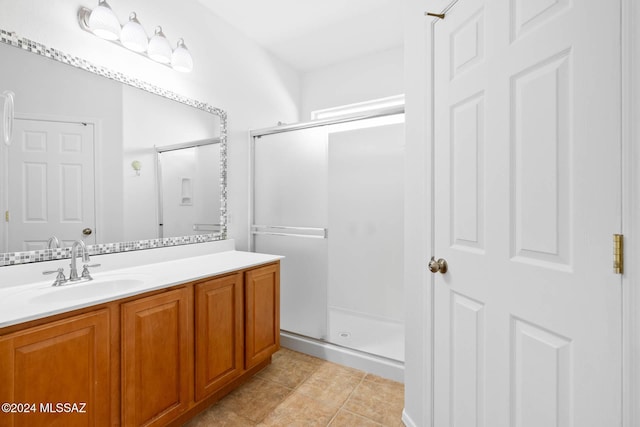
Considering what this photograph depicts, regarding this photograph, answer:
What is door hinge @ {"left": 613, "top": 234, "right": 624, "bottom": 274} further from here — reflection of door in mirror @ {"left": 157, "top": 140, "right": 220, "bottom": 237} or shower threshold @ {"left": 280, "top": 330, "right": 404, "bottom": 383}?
reflection of door in mirror @ {"left": 157, "top": 140, "right": 220, "bottom": 237}

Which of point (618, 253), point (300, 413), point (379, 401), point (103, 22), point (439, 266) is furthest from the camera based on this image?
point (379, 401)

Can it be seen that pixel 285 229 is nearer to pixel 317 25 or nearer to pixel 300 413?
pixel 300 413

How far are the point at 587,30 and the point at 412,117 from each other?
0.80m

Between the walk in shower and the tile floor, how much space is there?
16 centimetres

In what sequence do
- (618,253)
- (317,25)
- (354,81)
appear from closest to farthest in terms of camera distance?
(618,253), (317,25), (354,81)

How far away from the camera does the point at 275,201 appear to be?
258cm

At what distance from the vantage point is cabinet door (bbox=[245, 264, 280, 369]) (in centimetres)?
190

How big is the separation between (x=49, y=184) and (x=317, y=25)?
7.27 feet

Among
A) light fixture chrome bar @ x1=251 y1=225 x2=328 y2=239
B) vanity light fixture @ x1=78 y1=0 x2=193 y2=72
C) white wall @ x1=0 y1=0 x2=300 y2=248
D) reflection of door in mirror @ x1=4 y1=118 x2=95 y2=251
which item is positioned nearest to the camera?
reflection of door in mirror @ x1=4 y1=118 x2=95 y2=251

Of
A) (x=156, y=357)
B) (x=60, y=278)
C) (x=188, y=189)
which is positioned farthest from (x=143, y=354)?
(x=188, y=189)

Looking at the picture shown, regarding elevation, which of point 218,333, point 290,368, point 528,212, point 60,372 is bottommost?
point 290,368

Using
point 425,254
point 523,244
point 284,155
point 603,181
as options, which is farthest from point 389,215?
point 603,181

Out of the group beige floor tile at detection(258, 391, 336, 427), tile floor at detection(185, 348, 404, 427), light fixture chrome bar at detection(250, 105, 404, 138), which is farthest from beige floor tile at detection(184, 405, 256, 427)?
light fixture chrome bar at detection(250, 105, 404, 138)

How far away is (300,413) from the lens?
5.61ft
